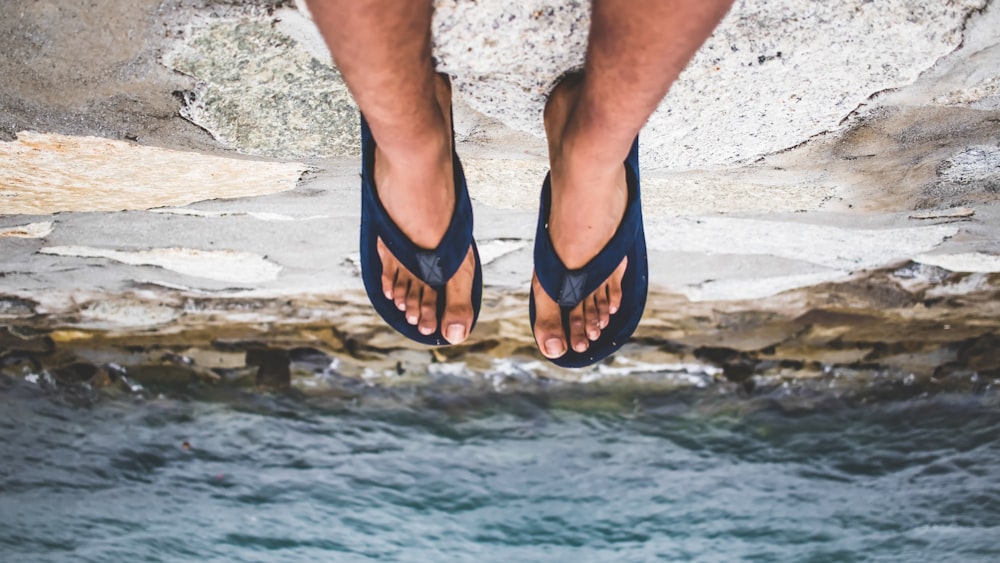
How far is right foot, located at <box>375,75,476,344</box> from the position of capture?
75 cm

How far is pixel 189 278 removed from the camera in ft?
4.94

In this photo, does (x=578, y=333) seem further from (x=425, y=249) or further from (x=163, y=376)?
(x=163, y=376)

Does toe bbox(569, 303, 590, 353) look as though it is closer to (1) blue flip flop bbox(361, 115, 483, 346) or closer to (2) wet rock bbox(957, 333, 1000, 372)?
(1) blue flip flop bbox(361, 115, 483, 346)

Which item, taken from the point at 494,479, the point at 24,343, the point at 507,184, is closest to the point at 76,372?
the point at 24,343

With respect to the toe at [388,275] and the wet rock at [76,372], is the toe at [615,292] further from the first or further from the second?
the wet rock at [76,372]

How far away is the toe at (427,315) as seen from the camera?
1.03 meters

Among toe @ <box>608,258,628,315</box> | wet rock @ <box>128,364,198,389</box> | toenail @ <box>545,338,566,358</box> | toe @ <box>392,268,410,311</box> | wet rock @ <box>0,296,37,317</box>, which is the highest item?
toe @ <box>608,258,628,315</box>

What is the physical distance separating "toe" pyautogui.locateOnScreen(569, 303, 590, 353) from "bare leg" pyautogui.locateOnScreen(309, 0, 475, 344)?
176 mm

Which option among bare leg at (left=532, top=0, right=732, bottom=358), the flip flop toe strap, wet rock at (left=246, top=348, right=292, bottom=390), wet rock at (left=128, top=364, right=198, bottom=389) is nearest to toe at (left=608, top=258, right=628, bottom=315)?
bare leg at (left=532, top=0, right=732, bottom=358)

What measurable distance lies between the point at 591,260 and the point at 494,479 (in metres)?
1.11

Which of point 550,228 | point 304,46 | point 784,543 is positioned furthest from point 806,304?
point 304,46

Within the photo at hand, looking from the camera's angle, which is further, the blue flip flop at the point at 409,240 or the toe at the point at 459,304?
the toe at the point at 459,304

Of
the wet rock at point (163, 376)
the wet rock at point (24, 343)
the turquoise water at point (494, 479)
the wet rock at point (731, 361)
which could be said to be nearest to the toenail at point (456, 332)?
the turquoise water at point (494, 479)

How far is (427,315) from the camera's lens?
104 centimetres
